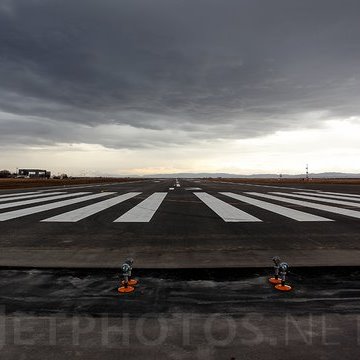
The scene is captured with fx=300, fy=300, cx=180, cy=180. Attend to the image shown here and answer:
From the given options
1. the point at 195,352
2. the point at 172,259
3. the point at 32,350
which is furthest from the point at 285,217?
the point at 32,350

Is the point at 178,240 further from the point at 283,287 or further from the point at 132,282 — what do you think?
the point at 283,287

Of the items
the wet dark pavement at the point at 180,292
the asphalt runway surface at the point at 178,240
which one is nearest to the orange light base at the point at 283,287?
the wet dark pavement at the point at 180,292

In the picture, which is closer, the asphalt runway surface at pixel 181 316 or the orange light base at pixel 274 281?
the asphalt runway surface at pixel 181 316

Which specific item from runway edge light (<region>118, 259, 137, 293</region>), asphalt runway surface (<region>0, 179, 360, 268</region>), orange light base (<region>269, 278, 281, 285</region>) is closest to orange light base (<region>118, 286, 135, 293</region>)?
runway edge light (<region>118, 259, 137, 293</region>)

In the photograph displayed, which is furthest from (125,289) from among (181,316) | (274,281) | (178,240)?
(178,240)

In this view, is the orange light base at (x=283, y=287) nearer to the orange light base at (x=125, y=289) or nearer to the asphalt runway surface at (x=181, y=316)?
the asphalt runway surface at (x=181, y=316)

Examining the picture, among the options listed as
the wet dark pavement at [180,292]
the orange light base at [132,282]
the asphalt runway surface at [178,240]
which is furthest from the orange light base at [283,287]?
the orange light base at [132,282]

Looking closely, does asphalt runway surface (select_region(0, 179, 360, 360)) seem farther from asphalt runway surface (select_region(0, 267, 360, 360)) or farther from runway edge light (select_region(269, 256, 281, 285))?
runway edge light (select_region(269, 256, 281, 285))

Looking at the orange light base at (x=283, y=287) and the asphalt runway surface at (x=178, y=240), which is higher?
the asphalt runway surface at (x=178, y=240)

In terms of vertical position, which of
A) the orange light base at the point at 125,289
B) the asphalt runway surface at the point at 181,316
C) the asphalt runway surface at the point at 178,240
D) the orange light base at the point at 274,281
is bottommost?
the asphalt runway surface at the point at 181,316

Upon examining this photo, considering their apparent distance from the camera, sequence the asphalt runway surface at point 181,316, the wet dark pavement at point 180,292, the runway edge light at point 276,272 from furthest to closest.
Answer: the runway edge light at point 276,272 < the wet dark pavement at point 180,292 < the asphalt runway surface at point 181,316

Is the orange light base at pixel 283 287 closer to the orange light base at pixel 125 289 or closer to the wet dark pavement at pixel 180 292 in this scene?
the wet dark pavement at pixel 180 292

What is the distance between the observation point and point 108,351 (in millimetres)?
2709

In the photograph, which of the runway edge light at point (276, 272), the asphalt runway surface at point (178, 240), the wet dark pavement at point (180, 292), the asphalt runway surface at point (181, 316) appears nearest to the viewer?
the asphalt runway surface at point (181, 316)
